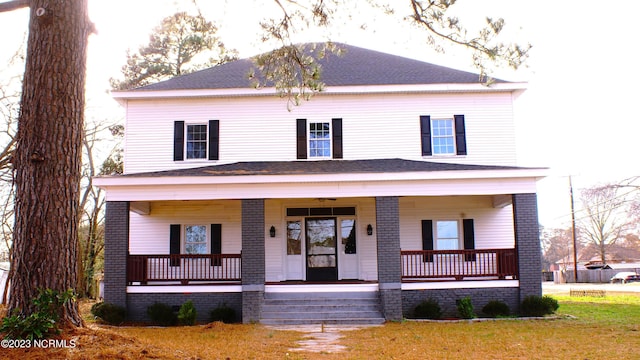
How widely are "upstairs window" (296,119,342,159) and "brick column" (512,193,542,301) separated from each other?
5848 mm

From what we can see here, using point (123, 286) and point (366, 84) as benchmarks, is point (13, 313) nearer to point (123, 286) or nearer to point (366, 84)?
point (123, 286)

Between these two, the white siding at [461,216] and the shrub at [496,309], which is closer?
the shrub at [496,309]

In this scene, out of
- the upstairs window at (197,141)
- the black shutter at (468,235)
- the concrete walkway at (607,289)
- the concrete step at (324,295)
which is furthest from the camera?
the concrete walkway at (607,289)

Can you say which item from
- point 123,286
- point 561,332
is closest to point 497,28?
point 561,332

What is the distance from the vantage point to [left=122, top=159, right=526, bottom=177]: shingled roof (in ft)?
50.0

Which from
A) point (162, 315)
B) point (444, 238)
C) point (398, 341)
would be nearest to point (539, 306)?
point (444, 238)

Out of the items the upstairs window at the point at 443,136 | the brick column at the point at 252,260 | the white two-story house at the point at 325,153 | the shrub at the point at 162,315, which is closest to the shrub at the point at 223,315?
the brick column at the point at 252,260

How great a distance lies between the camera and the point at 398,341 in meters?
11.3

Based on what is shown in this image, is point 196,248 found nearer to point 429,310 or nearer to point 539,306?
point 429,310

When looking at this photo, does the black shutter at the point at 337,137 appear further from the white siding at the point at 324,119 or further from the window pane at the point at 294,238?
the window pane at the point at 294,238

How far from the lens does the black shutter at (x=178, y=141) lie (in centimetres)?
1838

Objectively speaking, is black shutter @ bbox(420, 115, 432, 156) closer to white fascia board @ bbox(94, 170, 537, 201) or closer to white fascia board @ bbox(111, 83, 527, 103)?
white fascia board @ bbox(111, 83, 527, 103)

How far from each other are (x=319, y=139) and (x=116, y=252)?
7.07 meters

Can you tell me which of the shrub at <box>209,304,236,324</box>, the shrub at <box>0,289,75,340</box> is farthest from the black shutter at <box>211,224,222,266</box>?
the shrub at <box>0,289,75,340</box>
